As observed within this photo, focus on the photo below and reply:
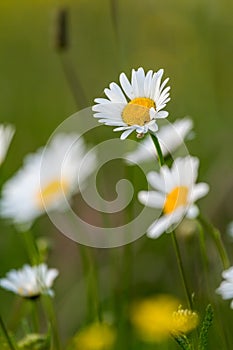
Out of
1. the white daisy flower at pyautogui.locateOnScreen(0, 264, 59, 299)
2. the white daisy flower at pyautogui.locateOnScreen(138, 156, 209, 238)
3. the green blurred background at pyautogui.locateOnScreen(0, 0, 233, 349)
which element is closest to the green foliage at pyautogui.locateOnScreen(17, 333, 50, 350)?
the white daisy flower at pyautogui.locateOnScreen(0, 264, 59, 299)

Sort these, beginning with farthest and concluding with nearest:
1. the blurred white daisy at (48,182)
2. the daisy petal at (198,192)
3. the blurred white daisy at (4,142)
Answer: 1. the blurred white daisy at (48,182)
2. the blurred white daisy at (4,142)
3. the daisy petal at (198,192)

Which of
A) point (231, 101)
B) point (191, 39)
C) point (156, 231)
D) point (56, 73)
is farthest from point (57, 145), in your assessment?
point (56, 73)

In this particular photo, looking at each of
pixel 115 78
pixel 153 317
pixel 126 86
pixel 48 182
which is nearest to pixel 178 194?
pixel 126 86

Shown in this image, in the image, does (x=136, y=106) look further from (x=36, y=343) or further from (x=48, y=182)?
(x=48, y=182)

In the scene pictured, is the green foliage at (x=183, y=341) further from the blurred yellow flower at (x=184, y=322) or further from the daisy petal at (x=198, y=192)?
the daisy petal at (x=198, y=192)

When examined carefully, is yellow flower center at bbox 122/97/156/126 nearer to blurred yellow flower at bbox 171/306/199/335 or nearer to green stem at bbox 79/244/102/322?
blurred yellow flower at bbox 171/306/199/335

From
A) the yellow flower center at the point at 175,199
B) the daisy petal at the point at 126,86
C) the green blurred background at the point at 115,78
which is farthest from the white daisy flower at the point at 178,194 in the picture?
the green blurred background at the point at 115,78
